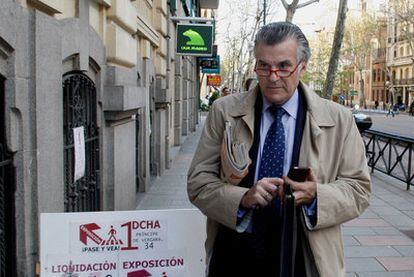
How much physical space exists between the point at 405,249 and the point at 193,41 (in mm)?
10044

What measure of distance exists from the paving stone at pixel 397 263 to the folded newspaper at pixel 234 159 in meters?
4.06

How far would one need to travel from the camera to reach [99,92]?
5559 millimetres

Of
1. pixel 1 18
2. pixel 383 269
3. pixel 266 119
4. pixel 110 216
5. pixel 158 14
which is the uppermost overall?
pixel 158 14

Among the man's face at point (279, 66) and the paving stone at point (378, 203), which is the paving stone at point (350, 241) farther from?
the man's face at point (279, 66)

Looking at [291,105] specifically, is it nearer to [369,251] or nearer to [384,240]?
[369,251]

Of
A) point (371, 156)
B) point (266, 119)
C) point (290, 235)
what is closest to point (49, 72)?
point (266, 119)

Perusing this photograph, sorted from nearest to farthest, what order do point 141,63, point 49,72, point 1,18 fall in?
point 1,18
point 49,72
point 141,63

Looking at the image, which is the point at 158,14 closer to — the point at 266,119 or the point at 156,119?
the point at 156,119

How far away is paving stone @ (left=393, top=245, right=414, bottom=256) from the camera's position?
20.6ft

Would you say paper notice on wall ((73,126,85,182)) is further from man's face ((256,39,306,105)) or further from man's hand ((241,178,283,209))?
man's hand ((241,178,283,209))

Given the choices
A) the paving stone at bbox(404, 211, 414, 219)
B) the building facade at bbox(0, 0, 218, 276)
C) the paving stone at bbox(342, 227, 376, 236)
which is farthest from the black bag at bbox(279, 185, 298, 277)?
the paving stone at bbox(404, 211, 414, 219)

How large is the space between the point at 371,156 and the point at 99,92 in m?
A: 9.42

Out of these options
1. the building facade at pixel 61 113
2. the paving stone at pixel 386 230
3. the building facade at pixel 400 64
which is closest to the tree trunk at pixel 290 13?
the building facade at pixel 61 113

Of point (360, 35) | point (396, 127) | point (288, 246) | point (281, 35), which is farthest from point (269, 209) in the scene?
point (360, 35)
